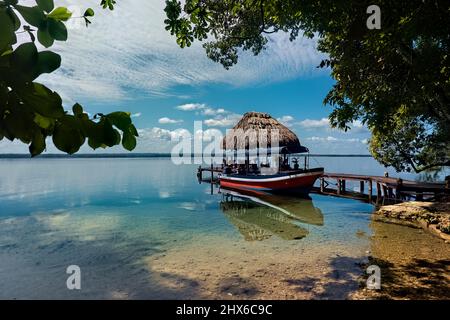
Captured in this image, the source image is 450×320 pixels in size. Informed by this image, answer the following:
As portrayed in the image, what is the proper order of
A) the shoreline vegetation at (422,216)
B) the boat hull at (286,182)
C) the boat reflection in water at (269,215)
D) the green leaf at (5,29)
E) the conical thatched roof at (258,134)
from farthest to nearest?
the conical thatched roof at (258,134)
the boat hull at (286,182)
the boat reflection in water at (269,215)
the shoreline vegetation at (422,216)
the green leaf at (5,29)

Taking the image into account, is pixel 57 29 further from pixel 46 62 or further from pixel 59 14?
pixel 46 62

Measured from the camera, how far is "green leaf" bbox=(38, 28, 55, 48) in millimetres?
961

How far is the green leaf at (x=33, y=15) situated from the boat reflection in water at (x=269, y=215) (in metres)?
13.2

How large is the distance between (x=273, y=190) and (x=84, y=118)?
26401mm

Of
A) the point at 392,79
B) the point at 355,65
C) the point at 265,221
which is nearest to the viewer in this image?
the point at 355,65

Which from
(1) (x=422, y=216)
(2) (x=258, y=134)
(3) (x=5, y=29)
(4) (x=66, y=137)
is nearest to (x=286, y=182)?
(2) (x=258, y=134)

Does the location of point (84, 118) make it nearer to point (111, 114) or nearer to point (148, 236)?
point (111, 114)

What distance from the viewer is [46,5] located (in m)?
0.93

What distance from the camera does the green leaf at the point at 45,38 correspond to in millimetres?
961

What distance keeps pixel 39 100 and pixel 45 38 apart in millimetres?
237

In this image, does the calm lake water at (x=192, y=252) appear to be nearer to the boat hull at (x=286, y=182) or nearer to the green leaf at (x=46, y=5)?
the boat hull at (x=286, y=182)

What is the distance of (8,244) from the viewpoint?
14.3 meters

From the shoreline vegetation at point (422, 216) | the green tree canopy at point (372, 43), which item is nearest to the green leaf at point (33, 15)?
the green tree canopy at point (372, 43)
